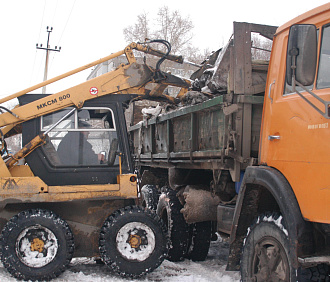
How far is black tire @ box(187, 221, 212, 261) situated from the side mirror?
12.5 ft

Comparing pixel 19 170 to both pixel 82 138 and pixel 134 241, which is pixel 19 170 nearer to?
pixel 82 138

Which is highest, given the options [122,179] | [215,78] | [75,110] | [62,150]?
[215,78]

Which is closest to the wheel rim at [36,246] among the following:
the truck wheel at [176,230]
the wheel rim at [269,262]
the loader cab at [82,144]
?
the loader cab at [82,144]

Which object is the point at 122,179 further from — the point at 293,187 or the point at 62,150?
the point at 293,187

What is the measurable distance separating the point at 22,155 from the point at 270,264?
3.58 metres

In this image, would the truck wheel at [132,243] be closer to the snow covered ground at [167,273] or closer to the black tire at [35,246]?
the snow covered ground at [167,273]

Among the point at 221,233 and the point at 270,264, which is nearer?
the point at 270,264

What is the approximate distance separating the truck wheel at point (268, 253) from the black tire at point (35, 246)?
242 cm

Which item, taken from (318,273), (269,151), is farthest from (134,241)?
(318,273)

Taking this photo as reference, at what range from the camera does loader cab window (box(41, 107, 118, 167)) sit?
5832 mm

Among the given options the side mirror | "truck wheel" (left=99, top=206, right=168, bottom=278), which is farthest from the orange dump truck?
"truck wheel" (left=99, top=206, right=168, bottom=278)

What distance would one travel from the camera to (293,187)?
11.2 feet

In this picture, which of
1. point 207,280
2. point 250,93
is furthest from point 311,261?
point 207,280

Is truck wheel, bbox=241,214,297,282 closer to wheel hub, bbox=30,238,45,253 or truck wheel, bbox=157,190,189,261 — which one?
wheel hub, bbox=30,238,45,253
